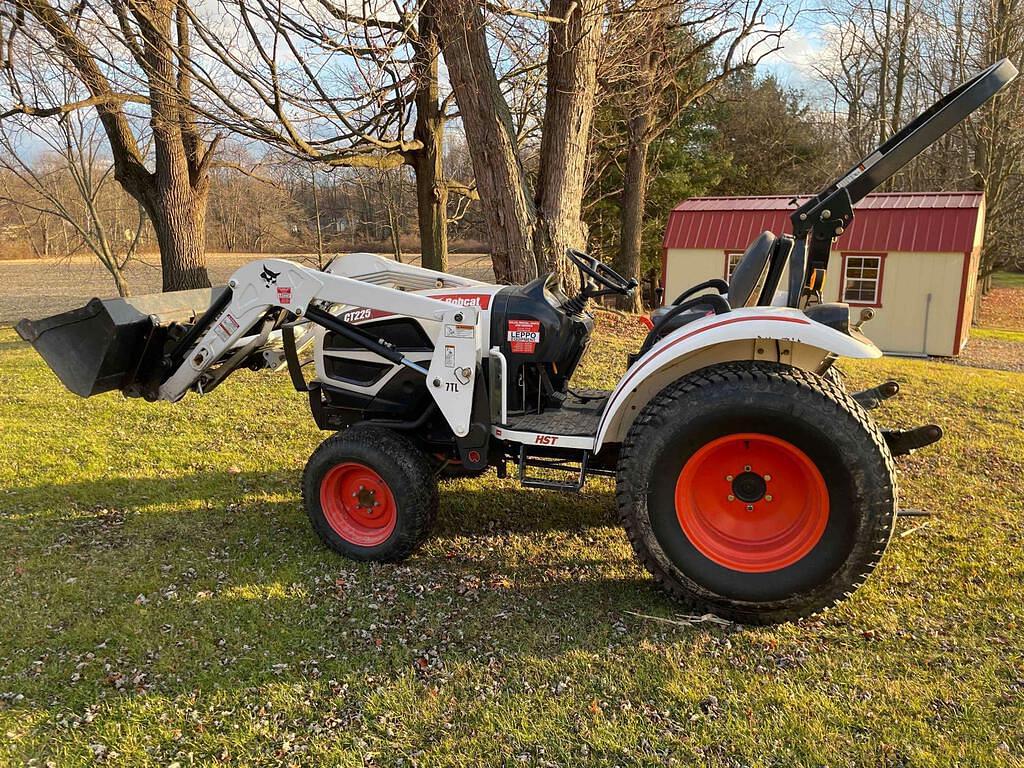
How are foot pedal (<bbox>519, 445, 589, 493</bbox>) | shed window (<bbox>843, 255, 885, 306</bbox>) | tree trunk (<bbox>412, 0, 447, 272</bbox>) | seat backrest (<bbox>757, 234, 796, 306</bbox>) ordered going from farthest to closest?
shed window (<bbox>843, 255, 885, 306</bbox>), tree trunk (<bbox>412, 0, 447, 272</bbox>), foot pedal (<bbox>519, 445, 589, 493</bbox>), seat backrest (<bbox>757, 234, 796, 306</bbox>)

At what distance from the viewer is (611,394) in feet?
12.4

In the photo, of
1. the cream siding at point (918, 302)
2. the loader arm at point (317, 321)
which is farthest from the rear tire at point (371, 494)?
the cream siding at point (918, 302)

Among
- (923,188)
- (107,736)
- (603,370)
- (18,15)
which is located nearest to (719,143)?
(923,188)

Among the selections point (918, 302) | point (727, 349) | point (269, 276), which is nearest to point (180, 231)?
point (269, 276)

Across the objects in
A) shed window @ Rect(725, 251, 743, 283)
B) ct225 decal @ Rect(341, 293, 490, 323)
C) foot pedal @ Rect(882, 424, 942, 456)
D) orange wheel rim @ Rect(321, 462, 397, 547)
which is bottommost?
orange wheel rim @ Rect(321, 462, 397, 547)

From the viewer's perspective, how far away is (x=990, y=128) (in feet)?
70.9

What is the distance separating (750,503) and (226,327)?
2.87 metres

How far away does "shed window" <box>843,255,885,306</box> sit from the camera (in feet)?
53.0

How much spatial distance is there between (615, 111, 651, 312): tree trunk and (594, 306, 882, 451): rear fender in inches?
524

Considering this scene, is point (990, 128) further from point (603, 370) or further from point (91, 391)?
point (91, 391)

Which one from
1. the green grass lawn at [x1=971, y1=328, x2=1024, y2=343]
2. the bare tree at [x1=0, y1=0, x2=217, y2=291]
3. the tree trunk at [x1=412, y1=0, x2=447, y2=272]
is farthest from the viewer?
the green grass lawn at [x1=971, y1=328, x2=1024, y2=343]

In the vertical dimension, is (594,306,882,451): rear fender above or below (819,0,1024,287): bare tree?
below

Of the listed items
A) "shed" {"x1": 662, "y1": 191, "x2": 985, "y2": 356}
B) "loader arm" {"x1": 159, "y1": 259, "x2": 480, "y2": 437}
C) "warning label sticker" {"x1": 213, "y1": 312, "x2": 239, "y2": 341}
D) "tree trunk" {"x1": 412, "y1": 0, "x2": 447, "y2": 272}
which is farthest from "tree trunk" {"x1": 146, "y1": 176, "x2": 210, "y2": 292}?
"shed" {"x1": 662, "y1": 191, "x2": 985, "y2": 356}

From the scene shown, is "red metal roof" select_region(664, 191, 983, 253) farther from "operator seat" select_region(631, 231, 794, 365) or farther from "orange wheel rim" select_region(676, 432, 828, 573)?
"orange wheel rim" select_region(676, 432, 828, 573)
